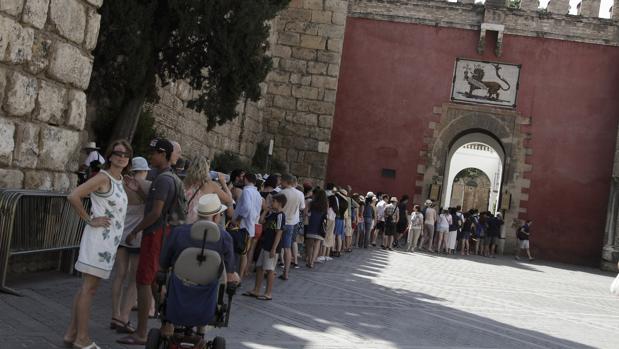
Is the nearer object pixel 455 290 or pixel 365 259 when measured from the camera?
pixel 455 290

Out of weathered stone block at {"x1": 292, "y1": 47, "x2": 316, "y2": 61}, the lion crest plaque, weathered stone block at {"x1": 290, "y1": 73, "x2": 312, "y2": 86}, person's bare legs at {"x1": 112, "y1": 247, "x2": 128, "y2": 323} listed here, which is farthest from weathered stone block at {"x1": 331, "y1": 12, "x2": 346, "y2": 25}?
person's bare legs at {"x1": 112, "y1": 247, "x2": 128, "y2": 323}

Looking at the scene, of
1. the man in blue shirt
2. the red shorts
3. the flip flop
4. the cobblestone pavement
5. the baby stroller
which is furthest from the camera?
the man in blue shirt

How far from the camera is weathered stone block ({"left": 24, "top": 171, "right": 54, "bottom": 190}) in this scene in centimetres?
665

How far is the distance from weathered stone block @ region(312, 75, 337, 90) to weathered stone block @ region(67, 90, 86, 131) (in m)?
14.0

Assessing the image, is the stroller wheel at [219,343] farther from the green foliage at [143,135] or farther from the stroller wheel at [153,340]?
the green foliage at [143,135]

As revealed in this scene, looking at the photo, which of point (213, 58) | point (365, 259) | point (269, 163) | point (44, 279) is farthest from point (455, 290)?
point (269, 163)

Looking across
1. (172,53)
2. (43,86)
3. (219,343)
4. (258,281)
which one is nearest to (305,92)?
(172,53)

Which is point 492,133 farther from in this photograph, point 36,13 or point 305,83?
point 36,13

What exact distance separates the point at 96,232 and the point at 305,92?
16486 millimetres

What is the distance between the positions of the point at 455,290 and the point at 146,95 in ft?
17.1

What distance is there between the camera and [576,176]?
71.6 feet

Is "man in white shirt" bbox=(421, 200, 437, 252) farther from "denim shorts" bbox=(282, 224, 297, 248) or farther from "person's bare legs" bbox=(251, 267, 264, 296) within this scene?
"person's bare legs" bbox=(251, 267, 264, 296)

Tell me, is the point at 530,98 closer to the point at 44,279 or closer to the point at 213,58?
the point at 213,58

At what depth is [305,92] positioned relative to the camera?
21156 mm
